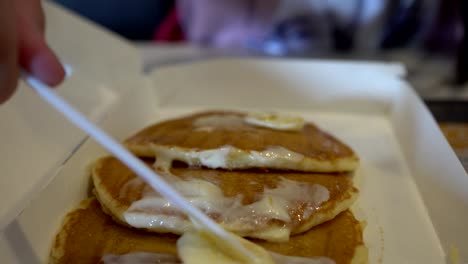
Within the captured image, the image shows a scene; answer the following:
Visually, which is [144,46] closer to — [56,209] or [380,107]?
[380,107]

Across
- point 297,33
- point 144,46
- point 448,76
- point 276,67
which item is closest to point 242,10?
point 297,33

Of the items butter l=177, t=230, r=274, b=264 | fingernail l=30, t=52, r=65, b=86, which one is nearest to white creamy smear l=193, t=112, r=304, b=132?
butter l=177, t=230, r=274, b=264

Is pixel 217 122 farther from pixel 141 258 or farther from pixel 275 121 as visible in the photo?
pixel 141 258

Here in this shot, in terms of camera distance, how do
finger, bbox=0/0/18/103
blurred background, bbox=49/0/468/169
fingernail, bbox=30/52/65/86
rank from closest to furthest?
finger, bbox=0/0/18/103
fingernail, bbox=30/52/65/86
blurred background, bbox=49/0/468/169

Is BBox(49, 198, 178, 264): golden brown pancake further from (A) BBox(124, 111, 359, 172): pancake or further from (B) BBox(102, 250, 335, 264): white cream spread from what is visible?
(A) BBox(124, 111, 359, 172): pancake

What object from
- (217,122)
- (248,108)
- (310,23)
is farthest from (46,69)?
(310,23)

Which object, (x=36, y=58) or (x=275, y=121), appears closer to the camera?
(x=36, y=58)

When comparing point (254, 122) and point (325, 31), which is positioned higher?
point (254, 122)
